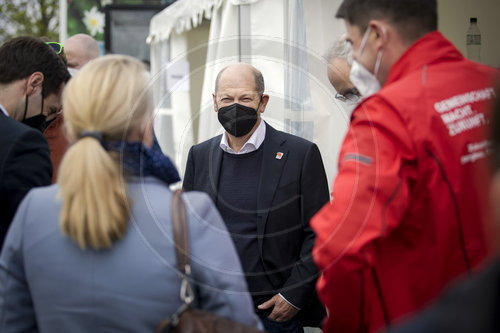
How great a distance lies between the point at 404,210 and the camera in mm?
1726

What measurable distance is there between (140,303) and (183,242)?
0.20m

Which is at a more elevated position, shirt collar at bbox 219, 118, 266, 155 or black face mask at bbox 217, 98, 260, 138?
black face mask at bbox 217, 98, 260, 138

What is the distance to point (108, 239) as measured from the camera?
1498 mm

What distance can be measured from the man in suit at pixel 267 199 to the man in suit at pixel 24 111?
33.0 inches

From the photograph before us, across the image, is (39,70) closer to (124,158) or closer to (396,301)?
(124,158)

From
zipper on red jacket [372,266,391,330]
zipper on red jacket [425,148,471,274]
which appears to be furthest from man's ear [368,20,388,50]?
zipper on red jacket [372,266,391,330]

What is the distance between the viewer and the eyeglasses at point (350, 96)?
2809 millimetres

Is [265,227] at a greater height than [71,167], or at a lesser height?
lesser

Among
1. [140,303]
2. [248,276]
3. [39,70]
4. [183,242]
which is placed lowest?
[248,276]

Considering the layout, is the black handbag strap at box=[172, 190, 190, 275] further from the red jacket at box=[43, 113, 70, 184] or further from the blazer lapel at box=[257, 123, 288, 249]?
the red jacket at box=[43, 113, 70, 184]

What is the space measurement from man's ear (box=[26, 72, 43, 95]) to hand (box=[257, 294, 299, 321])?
1500 mm

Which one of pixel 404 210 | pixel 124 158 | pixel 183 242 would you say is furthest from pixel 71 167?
pixel 404 210

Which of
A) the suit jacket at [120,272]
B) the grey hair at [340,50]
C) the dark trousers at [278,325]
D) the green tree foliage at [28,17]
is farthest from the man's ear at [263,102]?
the green tree foliage at [28,17]

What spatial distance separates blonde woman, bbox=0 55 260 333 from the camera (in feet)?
4.95
